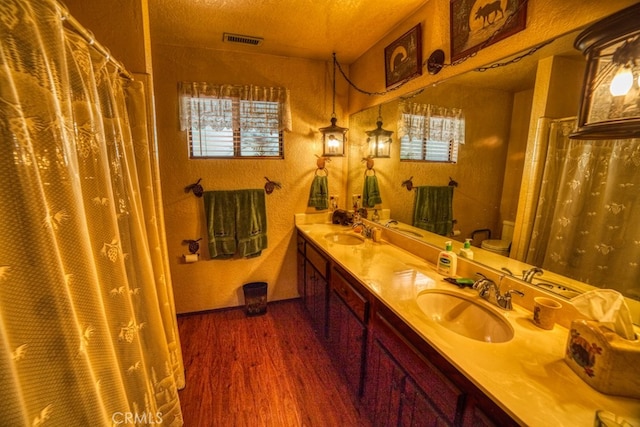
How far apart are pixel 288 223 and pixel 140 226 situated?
162 centimetres

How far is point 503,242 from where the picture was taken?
1347mm

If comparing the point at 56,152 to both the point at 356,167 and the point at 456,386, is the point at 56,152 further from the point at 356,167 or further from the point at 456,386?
the point at 356,167

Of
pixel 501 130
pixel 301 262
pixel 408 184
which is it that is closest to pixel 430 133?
pixel 408 184

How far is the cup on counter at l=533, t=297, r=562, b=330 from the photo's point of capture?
39.0 inches

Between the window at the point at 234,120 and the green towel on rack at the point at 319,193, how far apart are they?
0.44 meters

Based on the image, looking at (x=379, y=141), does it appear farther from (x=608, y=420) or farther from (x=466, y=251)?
(x=608, y=420)

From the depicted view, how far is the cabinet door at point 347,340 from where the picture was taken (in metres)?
1.48

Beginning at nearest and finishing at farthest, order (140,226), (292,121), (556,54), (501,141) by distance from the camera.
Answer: (556,54)
(140,226)
(501,141)
(292,121)

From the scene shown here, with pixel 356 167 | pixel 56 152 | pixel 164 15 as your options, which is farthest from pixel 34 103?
pixel 356 167

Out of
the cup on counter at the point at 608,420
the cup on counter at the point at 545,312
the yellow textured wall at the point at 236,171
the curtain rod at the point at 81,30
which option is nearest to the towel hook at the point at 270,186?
the yellow textured wall at the point at 236,171

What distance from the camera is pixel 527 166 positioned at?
1204mm

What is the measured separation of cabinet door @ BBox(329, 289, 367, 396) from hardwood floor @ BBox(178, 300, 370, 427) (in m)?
0.14

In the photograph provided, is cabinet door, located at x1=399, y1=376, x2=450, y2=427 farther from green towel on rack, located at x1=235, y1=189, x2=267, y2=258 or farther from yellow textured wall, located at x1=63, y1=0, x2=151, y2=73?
yellow textured wall, located at x1=63, y1=0, x2=151, y2=73

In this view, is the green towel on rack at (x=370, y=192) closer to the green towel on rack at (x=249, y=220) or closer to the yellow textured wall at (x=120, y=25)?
the green towel on rack at (x=249, y=220)
